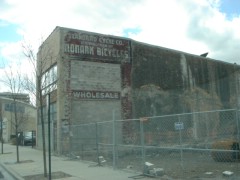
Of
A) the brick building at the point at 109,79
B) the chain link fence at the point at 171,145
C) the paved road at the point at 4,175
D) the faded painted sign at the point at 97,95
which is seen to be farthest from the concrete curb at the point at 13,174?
the faded painted sign at the point at 97,95

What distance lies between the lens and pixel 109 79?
29.8 meters

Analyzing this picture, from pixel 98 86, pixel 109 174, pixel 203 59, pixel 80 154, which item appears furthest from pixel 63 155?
pixel 203 59

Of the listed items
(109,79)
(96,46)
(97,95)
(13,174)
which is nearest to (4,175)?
(13,174)

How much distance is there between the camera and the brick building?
91.5ft

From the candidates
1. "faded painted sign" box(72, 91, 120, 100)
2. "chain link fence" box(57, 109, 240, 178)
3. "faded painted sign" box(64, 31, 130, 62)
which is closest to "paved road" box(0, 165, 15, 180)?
"chain link fence" box(57, 109, 240, 178)

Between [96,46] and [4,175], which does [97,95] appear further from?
[4,175]

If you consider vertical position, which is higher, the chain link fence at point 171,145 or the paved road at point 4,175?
the chain link fence at point 171,145

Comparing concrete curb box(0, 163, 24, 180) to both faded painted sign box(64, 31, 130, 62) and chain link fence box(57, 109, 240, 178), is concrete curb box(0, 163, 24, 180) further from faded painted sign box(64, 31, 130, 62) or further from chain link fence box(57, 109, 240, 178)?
faded painted sign box(64, 31, 130, 62)

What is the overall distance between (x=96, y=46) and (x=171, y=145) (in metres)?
13.7

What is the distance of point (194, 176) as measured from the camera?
12961mm

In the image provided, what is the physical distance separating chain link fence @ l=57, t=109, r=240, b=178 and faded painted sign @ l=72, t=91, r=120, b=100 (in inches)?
84.3

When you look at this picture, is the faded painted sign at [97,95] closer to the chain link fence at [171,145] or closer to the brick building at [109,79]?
the brick building at [109,79]

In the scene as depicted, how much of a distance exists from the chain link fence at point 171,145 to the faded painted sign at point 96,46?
5.14 meters

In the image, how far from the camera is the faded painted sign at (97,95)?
2809 cm
